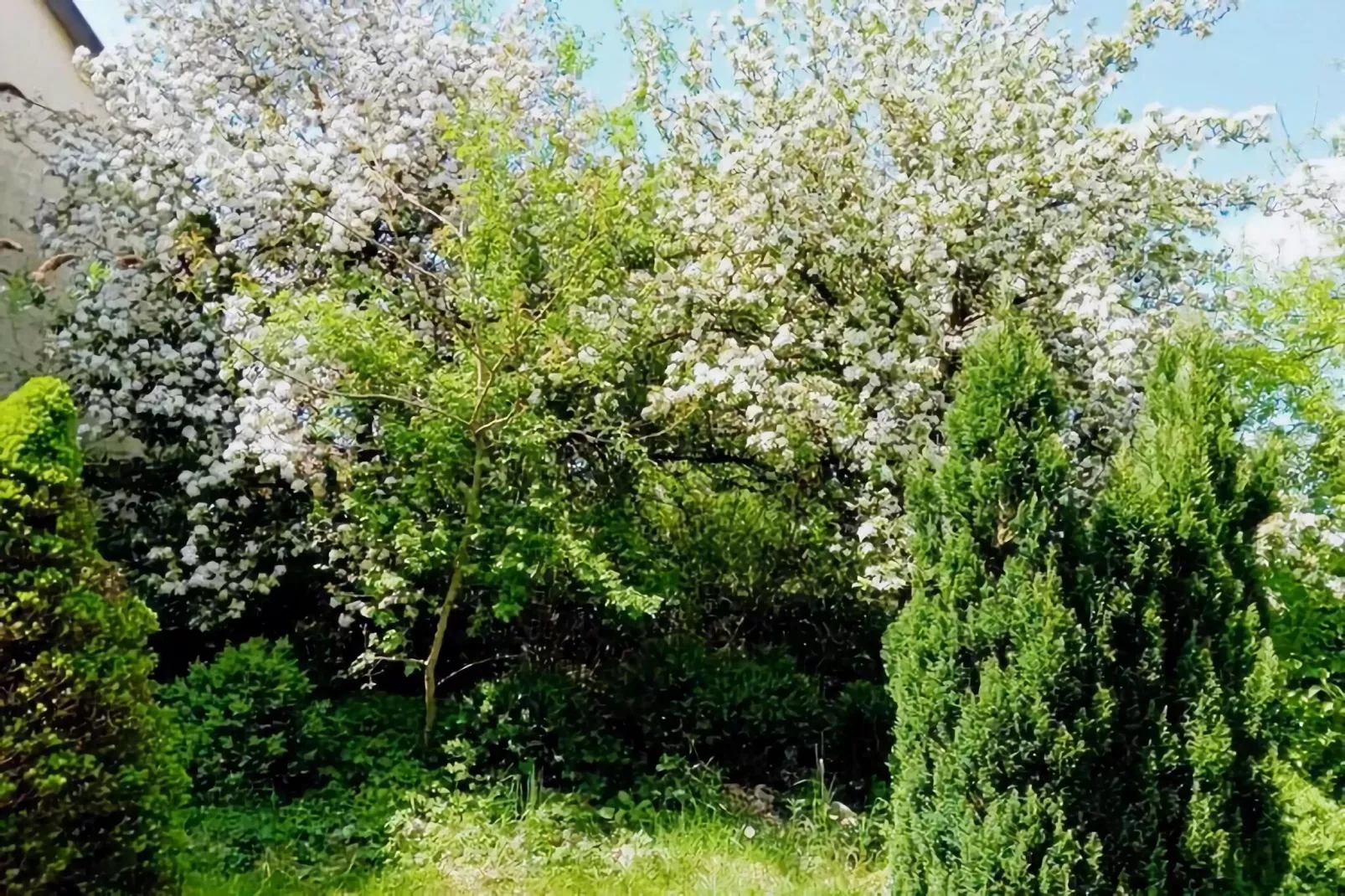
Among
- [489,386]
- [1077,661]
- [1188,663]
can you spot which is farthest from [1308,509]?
[489,386]

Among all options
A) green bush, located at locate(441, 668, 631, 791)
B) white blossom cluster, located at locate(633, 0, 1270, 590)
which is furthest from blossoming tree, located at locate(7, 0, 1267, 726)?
green bush, located at locate(441, 668, 631, 791)

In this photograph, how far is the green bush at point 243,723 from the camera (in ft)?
16.5

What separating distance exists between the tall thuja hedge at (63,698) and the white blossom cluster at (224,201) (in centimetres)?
225

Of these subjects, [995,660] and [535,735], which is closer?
[995,660]

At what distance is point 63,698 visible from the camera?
3084mm

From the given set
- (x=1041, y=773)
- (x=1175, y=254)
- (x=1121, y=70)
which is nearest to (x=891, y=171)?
(x=1121, y=70)

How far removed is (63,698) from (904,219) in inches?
169

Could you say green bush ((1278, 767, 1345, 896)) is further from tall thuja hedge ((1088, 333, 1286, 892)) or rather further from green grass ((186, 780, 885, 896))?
green grass ((186, 780, 885, 896))

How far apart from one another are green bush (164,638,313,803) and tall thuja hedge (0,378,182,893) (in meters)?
1.87

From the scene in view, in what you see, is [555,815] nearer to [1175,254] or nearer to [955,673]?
[955,673]

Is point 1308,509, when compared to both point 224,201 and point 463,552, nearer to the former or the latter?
point 463,552

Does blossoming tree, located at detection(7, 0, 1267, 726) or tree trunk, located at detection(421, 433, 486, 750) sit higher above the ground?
blossoming tree, located at detection(7, 0, 1267, 726)

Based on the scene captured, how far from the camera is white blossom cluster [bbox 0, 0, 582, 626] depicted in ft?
18.6

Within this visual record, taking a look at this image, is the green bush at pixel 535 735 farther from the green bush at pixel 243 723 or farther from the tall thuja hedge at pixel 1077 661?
the tall thuja hedge at pixel 1077 661
